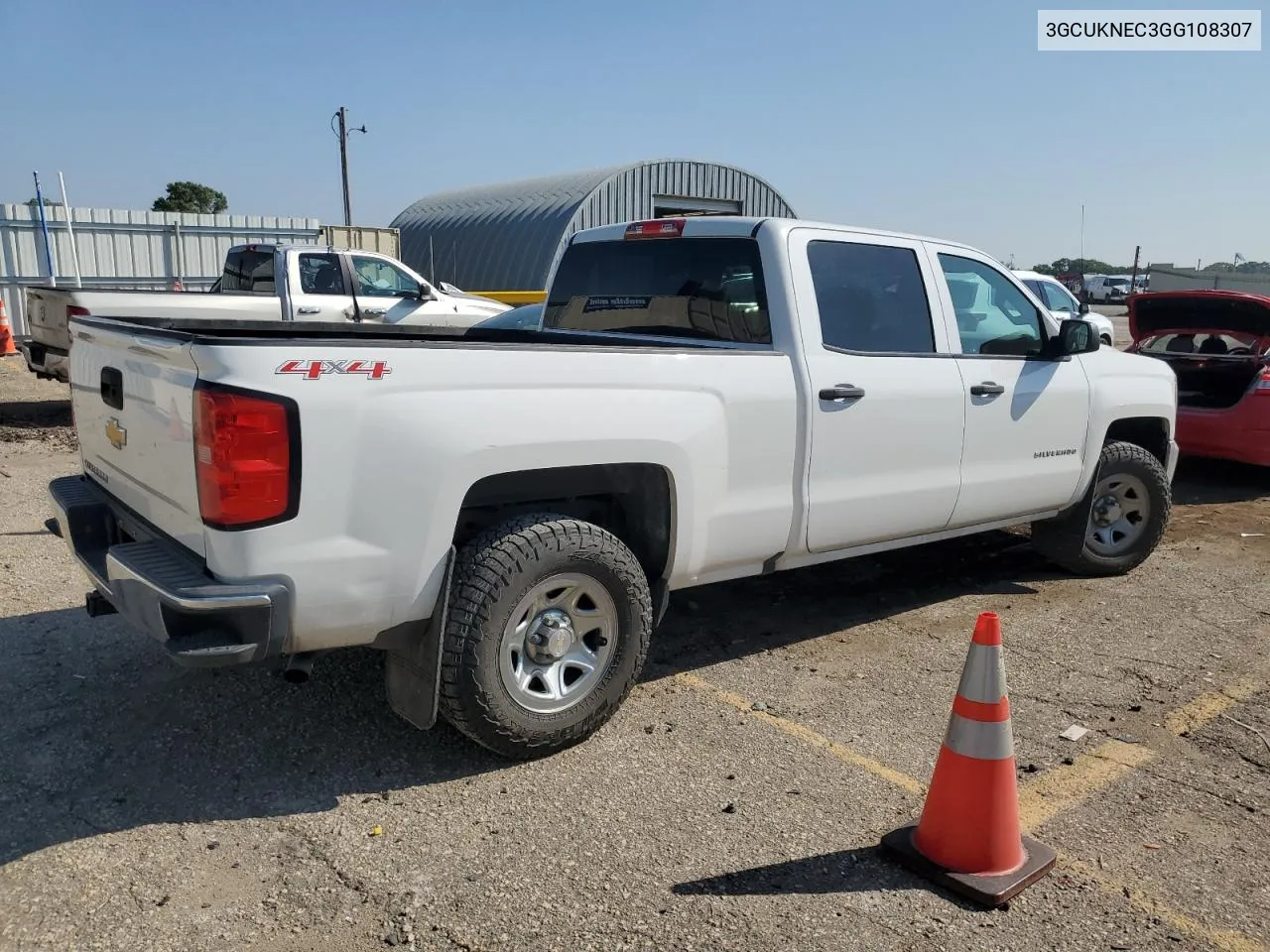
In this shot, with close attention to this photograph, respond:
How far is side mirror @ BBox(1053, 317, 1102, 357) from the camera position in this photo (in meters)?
5.18

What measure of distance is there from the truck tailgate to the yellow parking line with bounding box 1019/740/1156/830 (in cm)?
281

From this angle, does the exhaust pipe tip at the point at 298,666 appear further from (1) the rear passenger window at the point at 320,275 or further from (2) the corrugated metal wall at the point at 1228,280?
(2) the corrugated metal wall at the point at 1228,280

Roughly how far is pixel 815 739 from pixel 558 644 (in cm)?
109

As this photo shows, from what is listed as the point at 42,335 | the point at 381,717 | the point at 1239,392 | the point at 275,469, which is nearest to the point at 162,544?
the point at 275,469

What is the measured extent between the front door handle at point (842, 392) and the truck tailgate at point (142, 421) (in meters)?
2.44

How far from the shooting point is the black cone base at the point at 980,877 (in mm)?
2832

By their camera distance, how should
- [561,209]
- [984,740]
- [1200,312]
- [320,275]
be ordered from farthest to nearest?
[561,209] < [320,275] < [1200,312] < [984,740]

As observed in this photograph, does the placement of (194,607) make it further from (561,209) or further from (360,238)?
(561,209)

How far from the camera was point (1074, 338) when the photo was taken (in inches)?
205

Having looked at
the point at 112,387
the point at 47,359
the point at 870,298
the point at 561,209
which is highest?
the point at 561,209

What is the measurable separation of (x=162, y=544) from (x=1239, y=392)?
8.63 meters

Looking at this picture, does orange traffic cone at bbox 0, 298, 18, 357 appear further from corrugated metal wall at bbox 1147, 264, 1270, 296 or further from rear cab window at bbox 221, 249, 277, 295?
corrugated metal wall at bbox 1147, 264, 1270, 296

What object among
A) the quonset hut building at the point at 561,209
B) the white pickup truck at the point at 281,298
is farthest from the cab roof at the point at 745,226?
the quonset hut building at the point at 561,209

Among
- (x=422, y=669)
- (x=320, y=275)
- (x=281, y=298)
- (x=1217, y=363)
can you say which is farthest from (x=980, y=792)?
(x=320, y=275)
